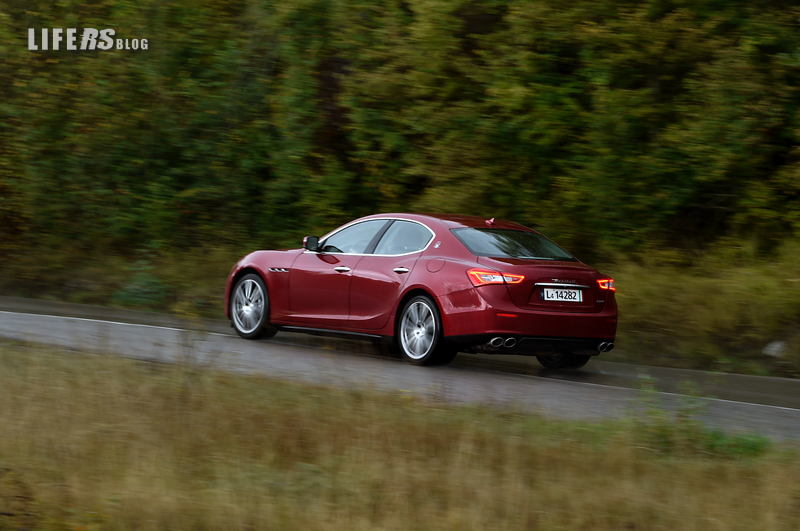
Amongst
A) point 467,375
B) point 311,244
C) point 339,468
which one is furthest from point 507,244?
point 339,468

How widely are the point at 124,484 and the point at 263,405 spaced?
245 centimetres

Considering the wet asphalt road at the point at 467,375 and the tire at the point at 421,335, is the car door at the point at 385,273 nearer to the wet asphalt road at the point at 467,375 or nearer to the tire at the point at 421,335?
the tire at the point at 421,335

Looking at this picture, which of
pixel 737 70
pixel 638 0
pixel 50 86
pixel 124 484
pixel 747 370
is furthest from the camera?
pixel 50 86

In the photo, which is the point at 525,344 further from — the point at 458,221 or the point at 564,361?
the point at 458,221

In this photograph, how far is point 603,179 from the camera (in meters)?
16.0

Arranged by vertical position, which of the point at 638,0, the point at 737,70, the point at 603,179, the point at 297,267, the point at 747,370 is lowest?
the point at 747,370

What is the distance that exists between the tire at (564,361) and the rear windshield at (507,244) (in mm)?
1147

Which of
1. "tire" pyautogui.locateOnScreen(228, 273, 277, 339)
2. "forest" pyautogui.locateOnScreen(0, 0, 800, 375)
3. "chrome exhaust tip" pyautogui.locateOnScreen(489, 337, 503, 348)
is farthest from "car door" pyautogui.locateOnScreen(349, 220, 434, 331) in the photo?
"forest" pyautogui.locateOnScreen(0, 0, 800, 375)

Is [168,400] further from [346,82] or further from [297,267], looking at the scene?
[346,82]

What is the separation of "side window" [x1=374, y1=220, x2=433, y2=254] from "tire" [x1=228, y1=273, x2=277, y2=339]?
1.91 metres

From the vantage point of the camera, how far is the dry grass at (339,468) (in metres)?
5.41

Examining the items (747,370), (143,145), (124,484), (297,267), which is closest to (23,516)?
(124,484)

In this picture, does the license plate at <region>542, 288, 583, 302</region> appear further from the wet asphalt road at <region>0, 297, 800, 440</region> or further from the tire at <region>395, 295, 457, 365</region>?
the tire at <region>395, 295, 457, 365</region>

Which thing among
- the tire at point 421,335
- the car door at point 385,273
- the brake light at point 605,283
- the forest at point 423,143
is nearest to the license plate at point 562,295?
the brake light at point 605,283
